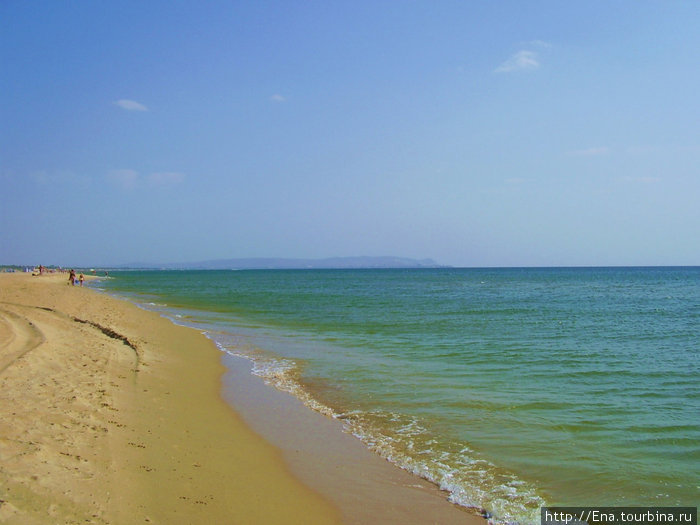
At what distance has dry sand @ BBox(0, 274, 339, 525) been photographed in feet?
17.1

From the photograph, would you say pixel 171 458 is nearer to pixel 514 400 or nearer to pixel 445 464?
pixel 445 464

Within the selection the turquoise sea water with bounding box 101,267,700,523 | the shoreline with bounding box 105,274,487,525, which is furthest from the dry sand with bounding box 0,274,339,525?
the turquoise sea water with bounding box 101,267,700,523

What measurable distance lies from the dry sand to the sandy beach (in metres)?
0.02

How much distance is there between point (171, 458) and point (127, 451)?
0.59 metres

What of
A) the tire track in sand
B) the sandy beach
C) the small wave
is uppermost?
the tire track in sand

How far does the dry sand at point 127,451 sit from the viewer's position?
5199 mm

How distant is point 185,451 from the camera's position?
23.7ft

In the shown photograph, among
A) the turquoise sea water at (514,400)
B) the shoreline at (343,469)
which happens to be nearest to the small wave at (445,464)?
the turquoise sea water at (514,400)

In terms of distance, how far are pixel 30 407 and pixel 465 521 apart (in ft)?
21.9

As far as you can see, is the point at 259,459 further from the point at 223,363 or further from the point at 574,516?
the point at 223,363

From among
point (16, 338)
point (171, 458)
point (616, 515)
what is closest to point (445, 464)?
point (616, 515)

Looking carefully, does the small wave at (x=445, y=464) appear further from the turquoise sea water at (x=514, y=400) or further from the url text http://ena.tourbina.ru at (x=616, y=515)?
the url text http://ena.tourbina.ru at (x=616, y=515)

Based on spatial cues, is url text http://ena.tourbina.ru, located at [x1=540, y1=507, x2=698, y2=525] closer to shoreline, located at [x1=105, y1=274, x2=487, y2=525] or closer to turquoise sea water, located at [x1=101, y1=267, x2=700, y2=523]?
turquoise sea water, located at [x1=101, y1=267, x2=700, y2=523]

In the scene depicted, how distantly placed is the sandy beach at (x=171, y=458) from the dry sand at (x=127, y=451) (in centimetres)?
2
